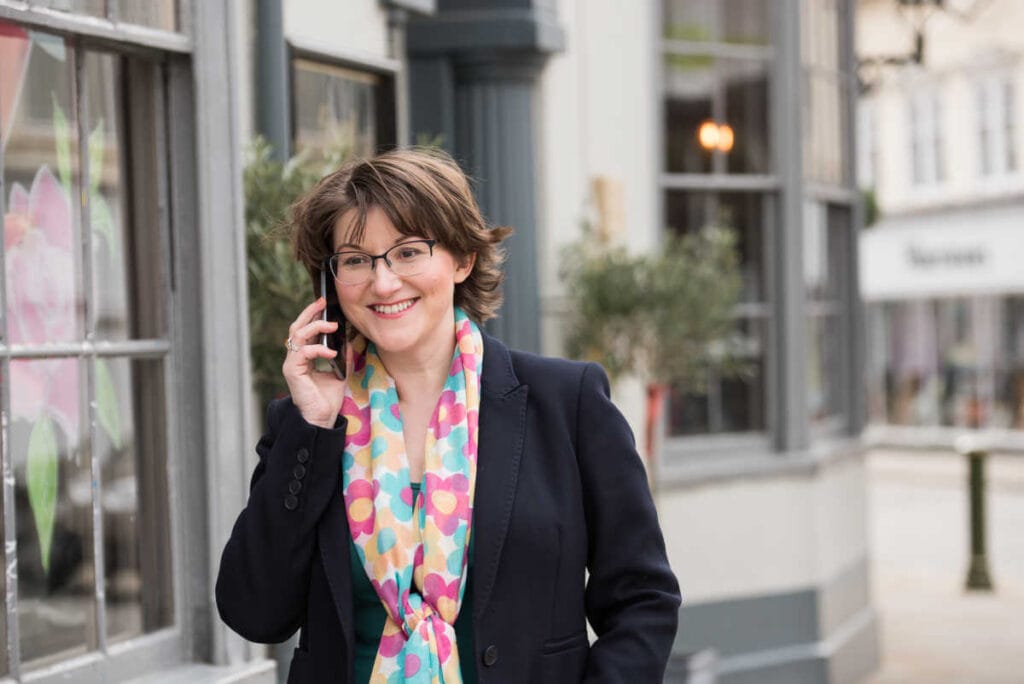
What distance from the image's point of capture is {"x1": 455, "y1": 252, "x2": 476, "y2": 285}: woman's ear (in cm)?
251

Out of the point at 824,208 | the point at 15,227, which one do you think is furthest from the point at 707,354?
the point at 15,227

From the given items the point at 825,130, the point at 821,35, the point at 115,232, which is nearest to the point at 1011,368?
the point at 825,130

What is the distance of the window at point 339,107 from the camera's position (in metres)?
4.87

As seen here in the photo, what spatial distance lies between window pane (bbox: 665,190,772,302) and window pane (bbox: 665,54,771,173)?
0.13m

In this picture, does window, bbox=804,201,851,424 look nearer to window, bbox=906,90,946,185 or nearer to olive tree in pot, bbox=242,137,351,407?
olive tree in pot, bbox=242,137,351,407

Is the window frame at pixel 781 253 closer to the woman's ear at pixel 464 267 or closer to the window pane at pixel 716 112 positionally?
the window pane at pixel 716 112

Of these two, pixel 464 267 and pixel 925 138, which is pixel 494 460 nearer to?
pixel 464 267

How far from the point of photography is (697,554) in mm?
7129

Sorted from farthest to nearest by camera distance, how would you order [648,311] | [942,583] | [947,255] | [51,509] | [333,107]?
[947,255]
[942,583]
[648,311]
[333,107]
[51,509]

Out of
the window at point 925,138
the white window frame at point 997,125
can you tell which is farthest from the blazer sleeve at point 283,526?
the window at point 925,138

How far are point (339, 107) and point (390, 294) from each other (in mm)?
2876

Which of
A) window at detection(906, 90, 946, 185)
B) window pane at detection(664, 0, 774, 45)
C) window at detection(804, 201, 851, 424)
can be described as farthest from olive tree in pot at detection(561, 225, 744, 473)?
window at detection(906, 90, 946, 185)

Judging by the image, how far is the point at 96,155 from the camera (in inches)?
149

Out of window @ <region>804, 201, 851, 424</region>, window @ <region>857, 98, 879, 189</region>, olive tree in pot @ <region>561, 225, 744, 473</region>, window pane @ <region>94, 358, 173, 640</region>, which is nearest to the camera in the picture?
window pane @ <region>94, 358, 173, 640</region>
